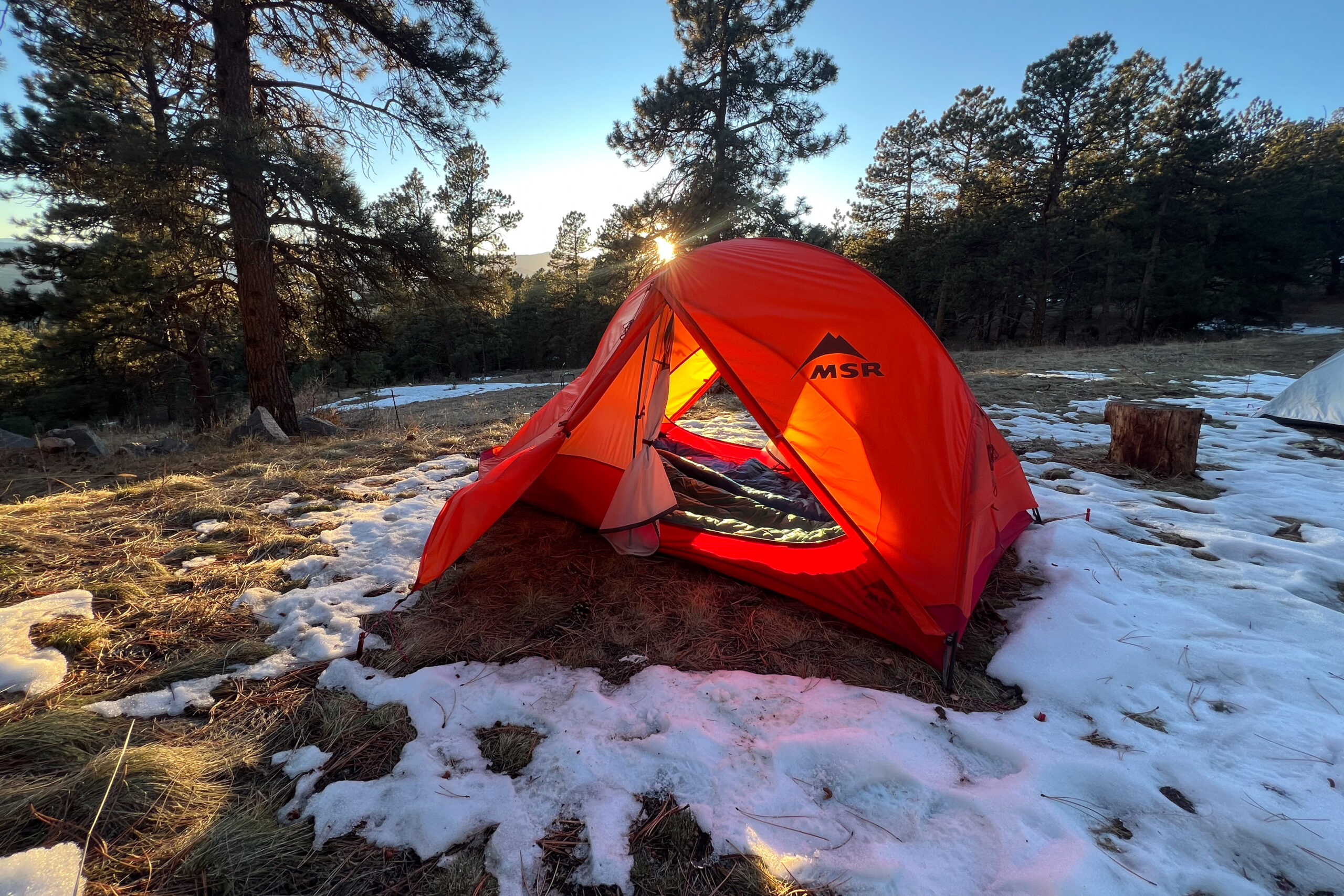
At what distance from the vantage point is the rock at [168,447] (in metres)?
5.91

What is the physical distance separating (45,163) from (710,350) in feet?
29.8

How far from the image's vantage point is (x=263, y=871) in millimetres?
1432

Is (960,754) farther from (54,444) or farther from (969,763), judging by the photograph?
(54,444)

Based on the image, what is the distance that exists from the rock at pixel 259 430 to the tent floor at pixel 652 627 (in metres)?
5.05

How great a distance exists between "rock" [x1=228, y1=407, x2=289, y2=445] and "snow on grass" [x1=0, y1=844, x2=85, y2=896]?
20.0 ft

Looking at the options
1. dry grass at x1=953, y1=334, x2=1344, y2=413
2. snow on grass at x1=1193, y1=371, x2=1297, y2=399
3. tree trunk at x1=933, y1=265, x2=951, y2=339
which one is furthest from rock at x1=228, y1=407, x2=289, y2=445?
tree trunk at x1=933, y1=265, x2=951, y2=339

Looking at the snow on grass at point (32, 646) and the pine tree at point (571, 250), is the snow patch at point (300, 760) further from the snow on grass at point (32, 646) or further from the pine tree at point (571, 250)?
the pine tree at point (571, 250)

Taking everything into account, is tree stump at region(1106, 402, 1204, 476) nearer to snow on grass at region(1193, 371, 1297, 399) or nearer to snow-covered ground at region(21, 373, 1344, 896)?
snow-covered ground at region(21, 373, 1344, 896)

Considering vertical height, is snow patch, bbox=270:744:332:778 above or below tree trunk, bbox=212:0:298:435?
below

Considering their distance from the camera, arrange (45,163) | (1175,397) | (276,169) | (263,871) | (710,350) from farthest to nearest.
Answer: (1175,397)
(45,163)
(276,169)
(710,350)
(263,871)

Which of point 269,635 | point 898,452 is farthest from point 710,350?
point 269,635

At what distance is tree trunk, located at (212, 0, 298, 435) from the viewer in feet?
19.6

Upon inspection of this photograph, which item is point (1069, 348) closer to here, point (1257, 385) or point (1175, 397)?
point (1257, 385)

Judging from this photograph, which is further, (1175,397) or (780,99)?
(780,99)
